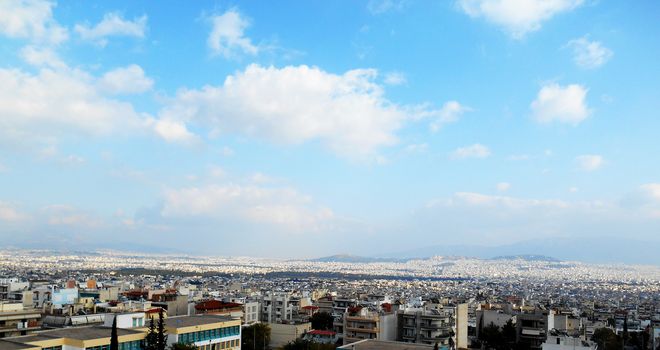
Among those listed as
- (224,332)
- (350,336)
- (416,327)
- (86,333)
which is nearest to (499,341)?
(416,327)

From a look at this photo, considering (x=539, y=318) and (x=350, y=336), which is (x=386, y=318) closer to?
(x=350, y=336)

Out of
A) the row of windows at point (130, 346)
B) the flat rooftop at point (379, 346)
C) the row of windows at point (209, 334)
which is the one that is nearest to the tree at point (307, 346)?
the row of windows at point (209, 334)

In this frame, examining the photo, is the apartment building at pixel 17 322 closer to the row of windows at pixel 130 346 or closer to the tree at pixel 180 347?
the row of windows at pixel 130 346

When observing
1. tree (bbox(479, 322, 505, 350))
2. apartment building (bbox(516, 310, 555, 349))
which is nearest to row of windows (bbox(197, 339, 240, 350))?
tree (bbox(479, 322, 505, 350))

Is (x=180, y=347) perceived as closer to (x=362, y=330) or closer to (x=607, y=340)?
(x=362, y=330)

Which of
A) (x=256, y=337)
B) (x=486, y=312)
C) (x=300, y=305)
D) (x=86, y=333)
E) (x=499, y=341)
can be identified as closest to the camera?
(x=86, y=333)
